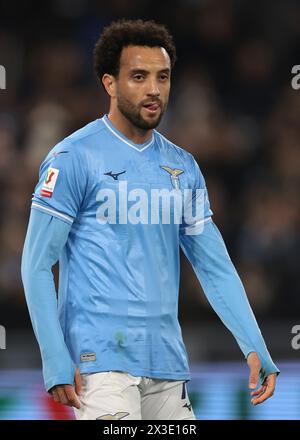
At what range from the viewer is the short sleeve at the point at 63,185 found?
3.42 m

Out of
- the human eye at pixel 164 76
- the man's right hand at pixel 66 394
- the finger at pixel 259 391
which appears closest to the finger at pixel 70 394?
the man's right hand at pixel 66 394

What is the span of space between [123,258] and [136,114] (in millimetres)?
541

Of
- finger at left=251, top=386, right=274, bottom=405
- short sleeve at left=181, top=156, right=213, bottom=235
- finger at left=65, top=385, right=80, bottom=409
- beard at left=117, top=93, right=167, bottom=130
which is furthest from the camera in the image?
short sleeve at left=181, top=156, right=213, bottom=235

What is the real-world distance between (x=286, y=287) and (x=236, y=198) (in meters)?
0.90

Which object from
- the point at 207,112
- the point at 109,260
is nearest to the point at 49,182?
the point at 109,260

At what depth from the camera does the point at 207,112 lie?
8.29m

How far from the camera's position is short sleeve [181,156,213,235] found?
376cm

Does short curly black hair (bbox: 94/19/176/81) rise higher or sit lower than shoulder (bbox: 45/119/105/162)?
higher

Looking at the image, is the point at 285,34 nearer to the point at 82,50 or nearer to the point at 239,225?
the point at 82,50

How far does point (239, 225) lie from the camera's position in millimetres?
7445

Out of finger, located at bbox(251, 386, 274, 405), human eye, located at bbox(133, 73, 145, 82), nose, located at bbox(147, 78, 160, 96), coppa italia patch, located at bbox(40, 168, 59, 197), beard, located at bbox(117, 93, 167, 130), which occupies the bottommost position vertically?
finger, located at bbox(251, 386, 274, 405)

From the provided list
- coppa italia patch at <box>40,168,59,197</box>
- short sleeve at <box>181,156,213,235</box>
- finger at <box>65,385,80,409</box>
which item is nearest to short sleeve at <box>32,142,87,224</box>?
coppa italia patch at <box>40,168,59,197</box>

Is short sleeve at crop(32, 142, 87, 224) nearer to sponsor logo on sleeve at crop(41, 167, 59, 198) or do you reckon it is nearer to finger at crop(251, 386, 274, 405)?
sponsor logo on sleeve at crop(41, 167, 59, 198)

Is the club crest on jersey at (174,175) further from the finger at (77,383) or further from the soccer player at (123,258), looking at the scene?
the finger at (77,383)
